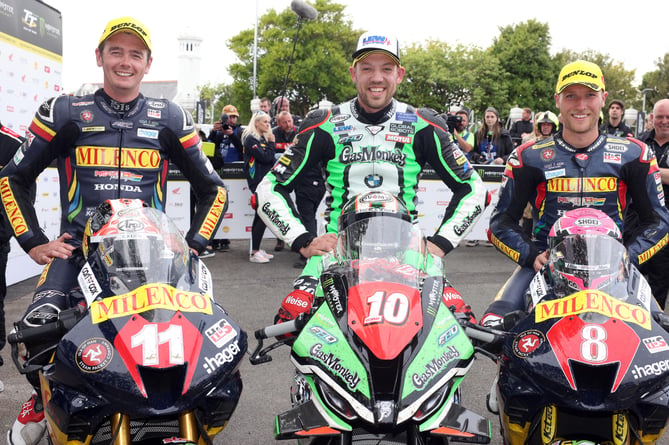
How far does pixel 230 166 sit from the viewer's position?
446 inches

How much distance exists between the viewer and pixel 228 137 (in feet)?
39.9

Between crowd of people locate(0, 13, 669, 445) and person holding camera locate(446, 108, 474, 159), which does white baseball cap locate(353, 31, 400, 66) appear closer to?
crowd of people locate(0, 13, 669, 445)

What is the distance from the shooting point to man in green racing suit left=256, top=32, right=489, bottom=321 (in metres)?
3.93

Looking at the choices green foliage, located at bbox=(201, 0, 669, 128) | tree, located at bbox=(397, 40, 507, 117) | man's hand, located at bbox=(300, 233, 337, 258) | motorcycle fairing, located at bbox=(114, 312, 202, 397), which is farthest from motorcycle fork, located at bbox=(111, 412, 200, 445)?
tree, located at bbox=(397, 40, 507, 117)

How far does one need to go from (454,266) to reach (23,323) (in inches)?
333

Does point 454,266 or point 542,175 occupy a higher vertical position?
point 542,175

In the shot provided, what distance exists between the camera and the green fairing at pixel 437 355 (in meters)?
2.28

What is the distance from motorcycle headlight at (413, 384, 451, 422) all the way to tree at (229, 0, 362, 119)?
61620 mm

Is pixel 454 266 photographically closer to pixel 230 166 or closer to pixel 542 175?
pixel 230 166

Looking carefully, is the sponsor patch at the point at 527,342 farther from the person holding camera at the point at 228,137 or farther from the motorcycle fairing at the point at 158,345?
the person holding camera at the point at 228,137

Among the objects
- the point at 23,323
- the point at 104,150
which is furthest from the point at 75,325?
the point at 104,150

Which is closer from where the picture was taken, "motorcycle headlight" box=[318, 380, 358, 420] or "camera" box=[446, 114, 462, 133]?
"motorcycle headlight" box=[318, 380, 358, 420]

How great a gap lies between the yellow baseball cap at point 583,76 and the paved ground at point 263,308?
2.31 metres

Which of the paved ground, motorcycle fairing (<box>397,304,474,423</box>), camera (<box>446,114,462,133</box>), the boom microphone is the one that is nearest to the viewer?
motorcycle fairing (<box>397,304,474,423</box>)
